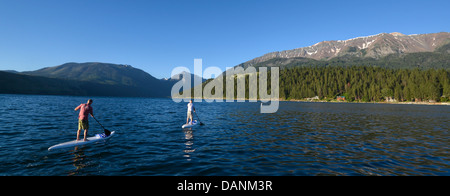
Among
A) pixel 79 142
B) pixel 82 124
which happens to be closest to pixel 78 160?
pixel 79 142

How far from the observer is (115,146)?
16.0 metres

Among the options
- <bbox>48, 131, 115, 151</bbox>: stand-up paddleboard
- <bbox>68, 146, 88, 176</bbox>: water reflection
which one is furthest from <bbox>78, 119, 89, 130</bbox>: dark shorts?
<bbox>68, 146, 88, 176</bbox>: water reflection

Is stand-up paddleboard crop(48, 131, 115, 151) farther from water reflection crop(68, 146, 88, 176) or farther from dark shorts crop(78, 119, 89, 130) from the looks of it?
dark shorts crop(78, 119, 89, 130)

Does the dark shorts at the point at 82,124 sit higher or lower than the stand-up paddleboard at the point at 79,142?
higher

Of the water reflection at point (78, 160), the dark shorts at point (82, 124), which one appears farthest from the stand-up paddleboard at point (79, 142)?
the dark shorts at point (82, 124)

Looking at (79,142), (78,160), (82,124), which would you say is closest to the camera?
(78,160)

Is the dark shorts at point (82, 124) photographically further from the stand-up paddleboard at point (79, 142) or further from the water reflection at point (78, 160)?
the water reflection at point (78, 160)

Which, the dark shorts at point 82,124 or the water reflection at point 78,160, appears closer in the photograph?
the water reflection at point 78,160

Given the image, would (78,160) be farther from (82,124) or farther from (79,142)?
(82,124)


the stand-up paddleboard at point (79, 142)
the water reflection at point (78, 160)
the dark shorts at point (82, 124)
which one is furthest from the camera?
the dark shorts at point (82, 124)
